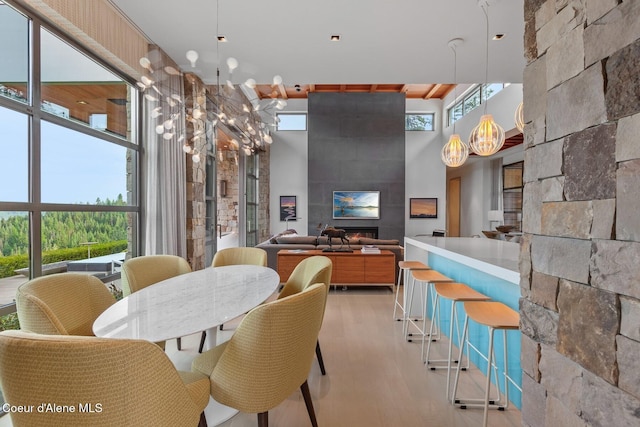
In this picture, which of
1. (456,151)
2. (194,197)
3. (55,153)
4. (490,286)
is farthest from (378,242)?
(55,153)

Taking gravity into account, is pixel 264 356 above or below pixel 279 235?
below

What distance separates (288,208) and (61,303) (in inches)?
289

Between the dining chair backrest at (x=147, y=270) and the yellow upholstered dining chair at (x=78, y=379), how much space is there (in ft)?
4.97

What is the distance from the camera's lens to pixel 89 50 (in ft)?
9.15

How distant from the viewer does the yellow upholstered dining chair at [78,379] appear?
82 centimetres

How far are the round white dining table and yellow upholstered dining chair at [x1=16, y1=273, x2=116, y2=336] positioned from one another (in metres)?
0.19

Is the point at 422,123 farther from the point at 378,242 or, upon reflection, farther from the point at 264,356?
the point at 264,356

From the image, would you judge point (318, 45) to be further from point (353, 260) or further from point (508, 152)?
point (508, 152)

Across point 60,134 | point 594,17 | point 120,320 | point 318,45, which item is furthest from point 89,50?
point 594,17

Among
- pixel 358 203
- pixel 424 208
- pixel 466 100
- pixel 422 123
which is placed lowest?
pixel 424 208

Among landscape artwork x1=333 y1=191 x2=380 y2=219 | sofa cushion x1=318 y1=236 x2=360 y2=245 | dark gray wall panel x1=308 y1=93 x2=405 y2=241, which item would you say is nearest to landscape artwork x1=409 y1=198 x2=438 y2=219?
dark gray wall panel x1=308 y1=93 x2=405 y2=241

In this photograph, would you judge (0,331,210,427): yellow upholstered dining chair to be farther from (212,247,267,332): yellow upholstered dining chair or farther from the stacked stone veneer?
(212,247,267,332): yellow upholstered dining chair

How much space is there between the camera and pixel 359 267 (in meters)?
4.56

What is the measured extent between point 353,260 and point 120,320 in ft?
11.3
